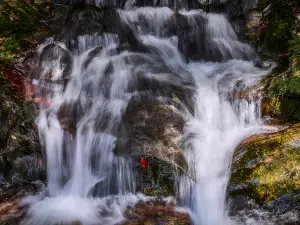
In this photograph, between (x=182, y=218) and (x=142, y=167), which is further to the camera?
(x=142, y=167)

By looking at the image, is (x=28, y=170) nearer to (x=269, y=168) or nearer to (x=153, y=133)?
(x=153, y=133)

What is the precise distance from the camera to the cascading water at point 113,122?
20.7ft

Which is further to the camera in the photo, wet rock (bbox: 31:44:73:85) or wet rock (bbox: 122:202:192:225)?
wet rock (bbox: 31:44:73:85)

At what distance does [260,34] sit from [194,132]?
14.4 ft

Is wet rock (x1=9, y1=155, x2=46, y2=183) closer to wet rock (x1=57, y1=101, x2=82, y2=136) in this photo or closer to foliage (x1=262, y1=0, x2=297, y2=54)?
wet rock (x1=57, y1=101, x2=82, y2=136)

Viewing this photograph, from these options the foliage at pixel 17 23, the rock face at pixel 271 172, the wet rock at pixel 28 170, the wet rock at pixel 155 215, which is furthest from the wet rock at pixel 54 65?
the rock face at pixel 271 172

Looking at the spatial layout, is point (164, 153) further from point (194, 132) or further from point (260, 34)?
point (260, 34)

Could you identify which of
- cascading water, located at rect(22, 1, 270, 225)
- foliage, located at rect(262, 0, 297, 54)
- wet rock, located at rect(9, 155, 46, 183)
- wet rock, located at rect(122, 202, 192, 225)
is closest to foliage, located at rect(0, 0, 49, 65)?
cascading water, located at rect(22, 1, 270, 225)

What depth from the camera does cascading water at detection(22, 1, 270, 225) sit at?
6324 mm

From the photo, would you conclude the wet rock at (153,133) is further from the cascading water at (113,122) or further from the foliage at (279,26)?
the foliage at (279,26)

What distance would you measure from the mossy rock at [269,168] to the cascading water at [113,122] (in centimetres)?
44

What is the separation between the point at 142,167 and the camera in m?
6.42

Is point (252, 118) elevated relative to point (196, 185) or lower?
elevated

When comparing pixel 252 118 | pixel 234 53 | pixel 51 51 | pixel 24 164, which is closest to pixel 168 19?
pixel 234 53
